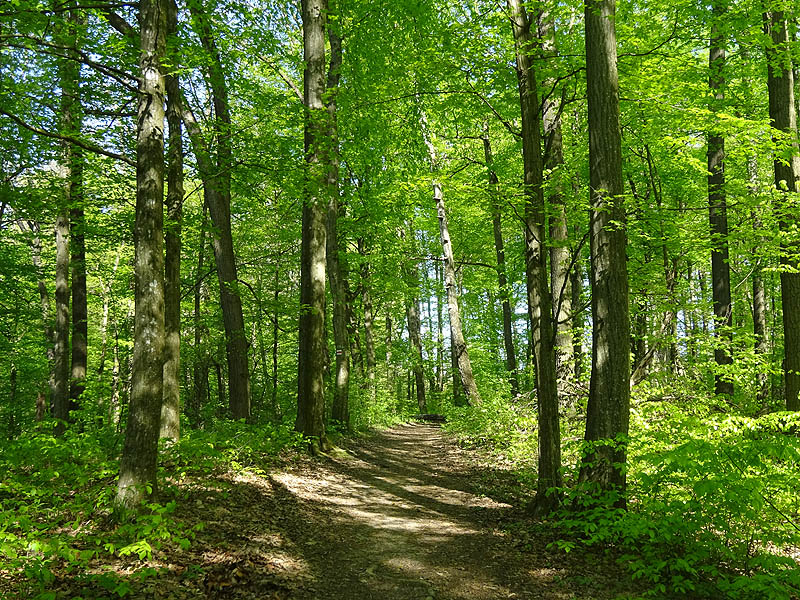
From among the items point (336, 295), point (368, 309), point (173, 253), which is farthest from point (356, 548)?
point (368, 309)

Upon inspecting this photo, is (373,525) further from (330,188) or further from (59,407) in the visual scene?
(59,407)

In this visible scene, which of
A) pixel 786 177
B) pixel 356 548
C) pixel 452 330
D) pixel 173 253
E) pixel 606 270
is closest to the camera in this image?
pixel 356 548

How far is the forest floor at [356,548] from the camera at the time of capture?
4.14 meters

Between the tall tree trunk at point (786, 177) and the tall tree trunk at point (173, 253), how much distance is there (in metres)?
10.3

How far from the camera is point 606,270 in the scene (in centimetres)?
584

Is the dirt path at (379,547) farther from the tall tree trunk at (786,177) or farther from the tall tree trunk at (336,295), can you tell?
the tall tree trunk at (786,177)

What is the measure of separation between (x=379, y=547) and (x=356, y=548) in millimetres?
277

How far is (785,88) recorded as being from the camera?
9.42m

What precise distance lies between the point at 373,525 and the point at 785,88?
1142 centimetres

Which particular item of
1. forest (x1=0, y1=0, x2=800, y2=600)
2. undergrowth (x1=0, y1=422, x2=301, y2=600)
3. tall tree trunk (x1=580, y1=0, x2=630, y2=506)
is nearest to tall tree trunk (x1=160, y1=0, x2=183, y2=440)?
forest (x1=0, y1=0, x2=800, y2=600)

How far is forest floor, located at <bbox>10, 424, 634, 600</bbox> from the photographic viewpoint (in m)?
4.14

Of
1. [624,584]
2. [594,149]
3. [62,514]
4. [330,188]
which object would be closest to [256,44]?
[330,188]

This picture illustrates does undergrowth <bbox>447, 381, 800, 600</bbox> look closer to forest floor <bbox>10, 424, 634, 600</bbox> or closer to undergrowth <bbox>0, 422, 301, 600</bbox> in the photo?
forest floor <bbox>10, 424, 634, 600</bbox>

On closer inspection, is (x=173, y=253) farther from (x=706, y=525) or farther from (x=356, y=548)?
(x=706, y=525)
